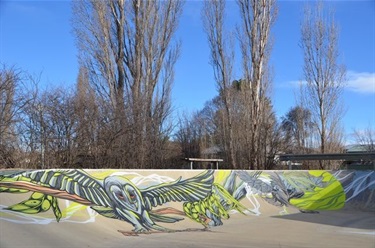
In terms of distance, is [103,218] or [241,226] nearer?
[103,218]

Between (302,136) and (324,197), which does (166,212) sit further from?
(302,136)


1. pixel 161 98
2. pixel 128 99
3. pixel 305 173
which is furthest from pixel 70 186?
pixel 161 98

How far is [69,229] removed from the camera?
8914 mm

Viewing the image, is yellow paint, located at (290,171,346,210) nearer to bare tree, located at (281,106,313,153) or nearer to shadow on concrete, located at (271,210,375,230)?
shadow on concrete, located at (271,210,375,230)

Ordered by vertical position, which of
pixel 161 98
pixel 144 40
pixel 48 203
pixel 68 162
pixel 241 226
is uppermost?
pixel 144 40

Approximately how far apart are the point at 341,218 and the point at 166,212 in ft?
21.5

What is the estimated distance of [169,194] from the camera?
39.9 feet

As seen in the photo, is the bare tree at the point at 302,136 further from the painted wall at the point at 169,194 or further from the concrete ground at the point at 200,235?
the concrete ground at the point at 200,235

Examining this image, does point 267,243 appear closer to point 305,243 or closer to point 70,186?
point 305,243

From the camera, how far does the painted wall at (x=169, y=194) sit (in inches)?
365

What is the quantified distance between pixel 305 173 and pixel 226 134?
30.6 feet

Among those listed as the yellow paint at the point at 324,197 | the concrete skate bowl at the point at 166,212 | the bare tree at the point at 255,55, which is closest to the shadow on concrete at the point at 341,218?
the concrete skate bowl at the point at 166,212

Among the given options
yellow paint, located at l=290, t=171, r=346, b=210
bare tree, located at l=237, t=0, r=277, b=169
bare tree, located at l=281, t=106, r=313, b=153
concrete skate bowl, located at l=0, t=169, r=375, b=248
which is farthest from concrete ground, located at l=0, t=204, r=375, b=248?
bare tree, located at l=281, t=106, r=313, b=153

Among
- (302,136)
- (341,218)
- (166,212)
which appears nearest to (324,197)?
(341,218)
